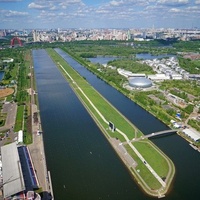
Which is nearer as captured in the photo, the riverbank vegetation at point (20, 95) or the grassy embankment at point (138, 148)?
the grassy embankment at point (138, 148)

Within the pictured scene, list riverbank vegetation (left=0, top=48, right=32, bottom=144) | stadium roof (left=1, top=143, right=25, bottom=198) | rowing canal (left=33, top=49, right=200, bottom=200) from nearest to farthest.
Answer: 1. stadium roof (left=1, top=143, right=25, bottom=198)
2. rowing canal (left=33, top=49, right=200, bottom=200)
3. riverbank vegetation (left=0, top=48, right=32, bottom=144)

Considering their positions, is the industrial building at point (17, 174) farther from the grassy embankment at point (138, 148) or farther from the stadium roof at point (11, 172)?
the grassy embankment at point (138, 148)

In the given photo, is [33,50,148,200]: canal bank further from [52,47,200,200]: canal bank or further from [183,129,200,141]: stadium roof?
[183,129,200,141]: stadium roof

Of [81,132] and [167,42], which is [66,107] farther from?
[167,42]

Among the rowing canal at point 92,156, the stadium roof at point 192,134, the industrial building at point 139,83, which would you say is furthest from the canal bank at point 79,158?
the industrial building at point 139,83

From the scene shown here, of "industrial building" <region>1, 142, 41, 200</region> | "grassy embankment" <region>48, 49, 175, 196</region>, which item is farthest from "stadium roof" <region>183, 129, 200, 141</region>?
"industrial building" <region>1, 142, 41, 200</region>

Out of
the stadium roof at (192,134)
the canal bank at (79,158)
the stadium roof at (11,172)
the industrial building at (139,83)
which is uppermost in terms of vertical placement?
the industrial building at (139,83)

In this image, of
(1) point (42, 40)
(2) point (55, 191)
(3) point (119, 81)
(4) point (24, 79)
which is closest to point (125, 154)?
(2) point (55, 191)

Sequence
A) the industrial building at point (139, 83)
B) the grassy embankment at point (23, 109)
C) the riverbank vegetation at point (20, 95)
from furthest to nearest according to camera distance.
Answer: the industrial building at point (139, 83), the riverbank vegetation at point (20, 95), the grassy embankment at point (23, 109)
